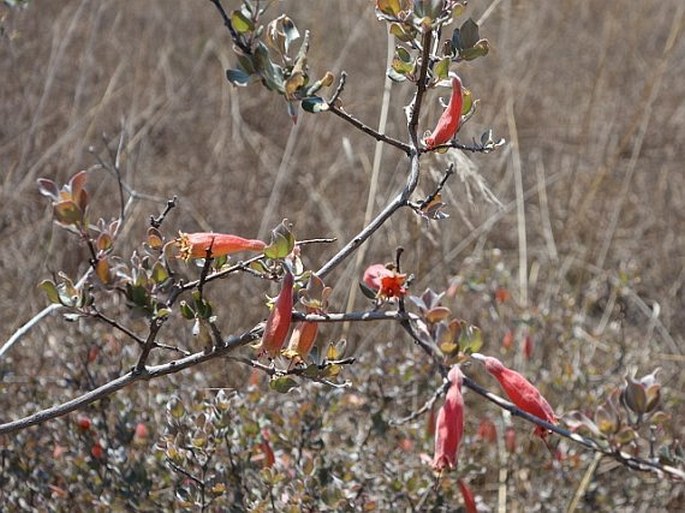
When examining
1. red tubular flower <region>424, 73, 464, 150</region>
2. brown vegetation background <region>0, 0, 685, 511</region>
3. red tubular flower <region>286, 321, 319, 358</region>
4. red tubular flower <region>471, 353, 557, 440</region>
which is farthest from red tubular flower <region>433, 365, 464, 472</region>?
brown vegetation background <region>0, 0, 685, 511</region>

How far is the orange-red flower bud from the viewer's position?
1.03 meters

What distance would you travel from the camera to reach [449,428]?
1172mm

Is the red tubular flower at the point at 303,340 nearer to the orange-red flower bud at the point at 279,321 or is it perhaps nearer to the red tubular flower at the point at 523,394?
the orange-red flower bud at the point at 279,321

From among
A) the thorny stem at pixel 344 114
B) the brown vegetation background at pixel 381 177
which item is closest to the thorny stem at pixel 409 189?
the thorny stem at pixel 344 114

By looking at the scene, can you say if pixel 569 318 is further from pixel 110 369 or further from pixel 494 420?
pixel 110 369

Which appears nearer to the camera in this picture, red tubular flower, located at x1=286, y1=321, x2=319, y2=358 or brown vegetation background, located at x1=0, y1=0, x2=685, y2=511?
red tubular flower, located at x1=286, y1=321, x2=319, y2=358

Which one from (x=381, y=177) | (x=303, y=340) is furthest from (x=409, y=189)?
(x=381, y=177)

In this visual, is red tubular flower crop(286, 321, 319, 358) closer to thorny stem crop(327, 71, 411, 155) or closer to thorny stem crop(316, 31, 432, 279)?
thorny stem crop(316, 31, 432, 279)

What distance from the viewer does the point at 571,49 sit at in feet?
14.8

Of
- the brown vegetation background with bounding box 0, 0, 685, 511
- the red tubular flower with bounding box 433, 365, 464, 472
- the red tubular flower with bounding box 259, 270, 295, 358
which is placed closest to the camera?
the red tubular flower with bounding box 259, 270, 295, 358

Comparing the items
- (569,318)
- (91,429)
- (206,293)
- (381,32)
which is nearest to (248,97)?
(381,32)

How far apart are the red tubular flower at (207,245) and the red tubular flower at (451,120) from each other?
0.86ft

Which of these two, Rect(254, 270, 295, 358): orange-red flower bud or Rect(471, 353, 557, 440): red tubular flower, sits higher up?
Rect(254, 270, 295, 358): orange-red flower bud

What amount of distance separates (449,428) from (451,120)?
41 centimetres
